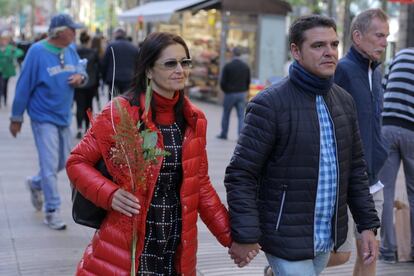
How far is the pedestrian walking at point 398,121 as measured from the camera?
20.4ft

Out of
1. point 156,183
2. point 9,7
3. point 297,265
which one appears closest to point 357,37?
point 297,265

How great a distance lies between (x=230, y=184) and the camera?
3707mm

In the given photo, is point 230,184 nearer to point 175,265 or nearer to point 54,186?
point 175,265

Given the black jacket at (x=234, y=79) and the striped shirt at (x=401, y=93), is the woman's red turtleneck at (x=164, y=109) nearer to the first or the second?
the striped shirt at (x=401, y=93)

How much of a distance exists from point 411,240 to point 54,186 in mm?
3078

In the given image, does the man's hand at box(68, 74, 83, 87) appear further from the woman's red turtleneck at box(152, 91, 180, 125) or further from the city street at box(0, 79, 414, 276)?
the woman's red turtleneck at box(152, 91, 180, 125)

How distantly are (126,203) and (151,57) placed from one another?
0.70 m

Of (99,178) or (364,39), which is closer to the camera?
(99,178)

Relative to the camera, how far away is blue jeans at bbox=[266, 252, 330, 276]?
12.2 feet

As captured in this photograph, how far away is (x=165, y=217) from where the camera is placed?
3.69 meters

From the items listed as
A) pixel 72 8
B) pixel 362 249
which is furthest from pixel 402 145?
pixel 72 8

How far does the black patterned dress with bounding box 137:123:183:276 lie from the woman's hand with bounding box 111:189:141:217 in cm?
17

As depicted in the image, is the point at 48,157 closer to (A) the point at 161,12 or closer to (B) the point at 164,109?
(B) the point at 164,109

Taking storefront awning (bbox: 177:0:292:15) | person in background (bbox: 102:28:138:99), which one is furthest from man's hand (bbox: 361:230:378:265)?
storefront awning (bbox: 177:0:292:15)
